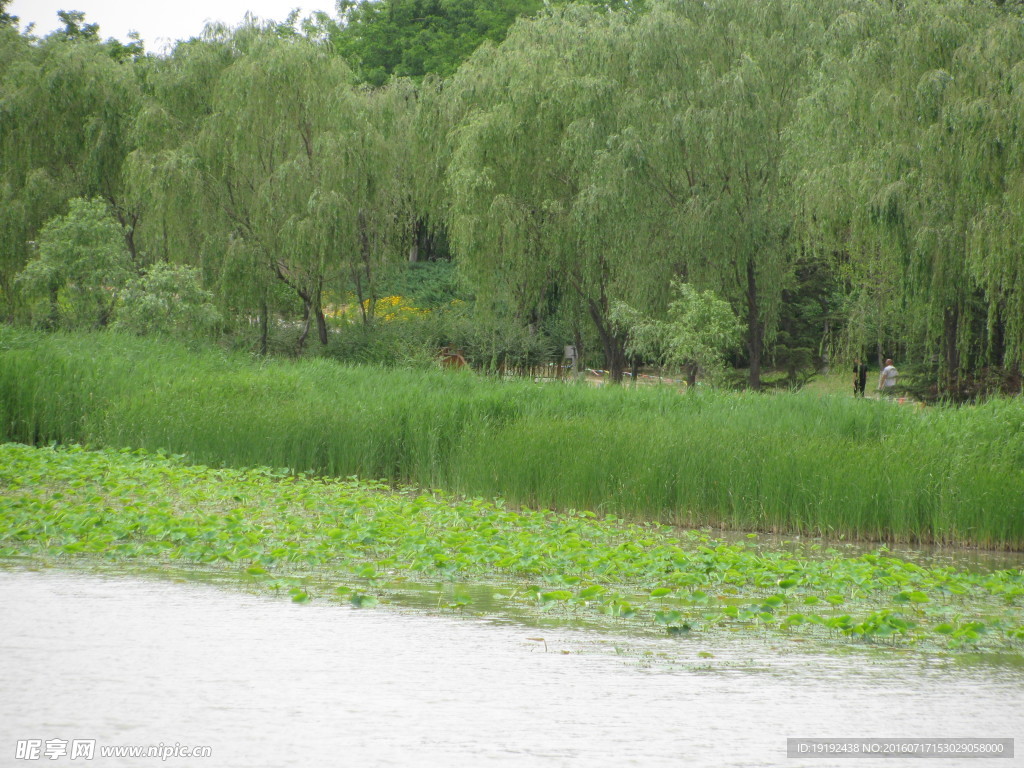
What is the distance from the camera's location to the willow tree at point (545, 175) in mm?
24031

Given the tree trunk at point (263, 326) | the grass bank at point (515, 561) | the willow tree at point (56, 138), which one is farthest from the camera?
the willow tree at point (56, 138)

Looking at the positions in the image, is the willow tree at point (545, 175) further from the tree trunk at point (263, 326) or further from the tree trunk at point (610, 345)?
the tree trunk at point (263, 326)

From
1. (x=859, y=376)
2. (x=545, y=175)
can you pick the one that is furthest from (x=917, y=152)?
(x=545, y=175)

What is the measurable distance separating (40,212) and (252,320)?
6.21m

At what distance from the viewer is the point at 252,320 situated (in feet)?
96.8

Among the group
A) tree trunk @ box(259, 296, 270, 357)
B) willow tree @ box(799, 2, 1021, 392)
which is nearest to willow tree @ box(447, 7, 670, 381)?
willow tree @ box(799, 2, 1021, 392)

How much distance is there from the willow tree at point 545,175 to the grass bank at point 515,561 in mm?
14872

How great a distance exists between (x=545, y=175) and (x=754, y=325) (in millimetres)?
6260

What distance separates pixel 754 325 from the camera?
25234 millimetres

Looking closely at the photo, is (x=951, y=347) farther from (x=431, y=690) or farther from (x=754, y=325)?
(x=431, y=690)

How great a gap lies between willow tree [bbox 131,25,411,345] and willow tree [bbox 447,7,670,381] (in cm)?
274

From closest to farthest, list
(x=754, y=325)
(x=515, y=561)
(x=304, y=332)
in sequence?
(x=515, y=561), (x=754, y=325), (x=304, y=332)

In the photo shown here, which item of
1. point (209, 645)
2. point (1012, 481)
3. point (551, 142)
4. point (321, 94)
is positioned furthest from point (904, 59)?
point (209, 645)

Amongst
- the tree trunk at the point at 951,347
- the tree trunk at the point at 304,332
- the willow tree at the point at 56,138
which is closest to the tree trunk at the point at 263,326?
the tree trunk at the point at 304,332
